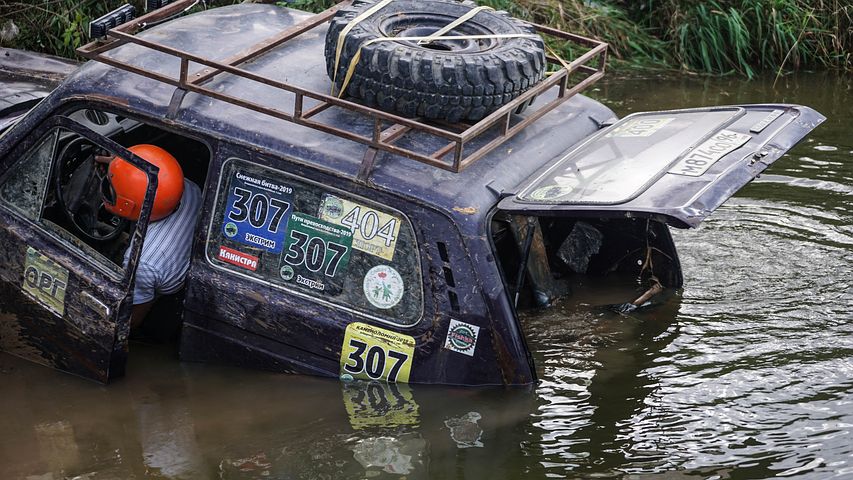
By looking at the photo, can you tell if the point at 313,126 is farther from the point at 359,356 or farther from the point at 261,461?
the point at 261,461

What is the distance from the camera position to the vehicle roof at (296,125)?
4438 millimetres

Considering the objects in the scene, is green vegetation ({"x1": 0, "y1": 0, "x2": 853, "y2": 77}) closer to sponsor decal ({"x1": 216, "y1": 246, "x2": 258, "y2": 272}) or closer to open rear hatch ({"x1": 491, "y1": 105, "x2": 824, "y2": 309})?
open rear hatch ({"x1": 491, "y1": 105, "x2": 824, "y2": 309})

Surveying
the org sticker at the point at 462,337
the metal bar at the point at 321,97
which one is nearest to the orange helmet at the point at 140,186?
the metal bar at the point at 321,97

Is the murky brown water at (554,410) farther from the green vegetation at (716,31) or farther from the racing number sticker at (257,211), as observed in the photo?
the green vegetation at (716,31)

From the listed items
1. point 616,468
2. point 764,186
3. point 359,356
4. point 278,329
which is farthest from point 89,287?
point 764,186

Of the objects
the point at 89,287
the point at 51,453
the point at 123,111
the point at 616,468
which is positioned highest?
the point at 123,111

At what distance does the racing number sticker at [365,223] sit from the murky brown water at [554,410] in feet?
2.21

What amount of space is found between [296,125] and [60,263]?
1.25 meters

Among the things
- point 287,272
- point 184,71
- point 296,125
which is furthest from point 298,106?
point 287,272

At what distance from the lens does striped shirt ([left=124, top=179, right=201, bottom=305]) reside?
195 inches

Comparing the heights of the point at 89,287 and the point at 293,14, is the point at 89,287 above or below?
below

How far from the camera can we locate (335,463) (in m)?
4.42

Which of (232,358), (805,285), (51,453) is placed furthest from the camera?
(805,285)

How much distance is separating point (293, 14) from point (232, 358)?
192 centimetres
